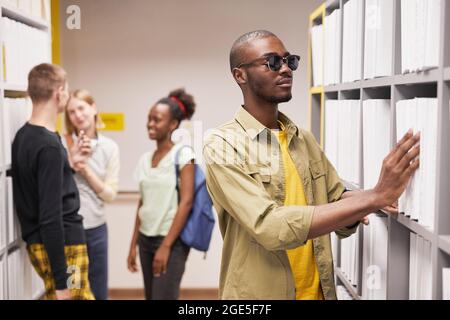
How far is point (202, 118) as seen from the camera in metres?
1.73

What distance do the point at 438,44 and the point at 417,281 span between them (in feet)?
1.67

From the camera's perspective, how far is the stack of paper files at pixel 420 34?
3.19 feet

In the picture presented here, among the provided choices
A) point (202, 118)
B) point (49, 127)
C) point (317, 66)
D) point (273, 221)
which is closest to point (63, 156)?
point (49, 127)

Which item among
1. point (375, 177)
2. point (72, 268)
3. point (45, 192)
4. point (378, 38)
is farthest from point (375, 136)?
point (72, 268)

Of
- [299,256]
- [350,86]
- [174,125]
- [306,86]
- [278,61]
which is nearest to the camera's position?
[278,61]

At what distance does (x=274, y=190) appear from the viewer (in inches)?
47.9

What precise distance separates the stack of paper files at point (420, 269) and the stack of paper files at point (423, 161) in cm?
9

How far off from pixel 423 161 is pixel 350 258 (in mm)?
642

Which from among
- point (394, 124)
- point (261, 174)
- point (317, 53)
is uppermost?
point (317, 53)

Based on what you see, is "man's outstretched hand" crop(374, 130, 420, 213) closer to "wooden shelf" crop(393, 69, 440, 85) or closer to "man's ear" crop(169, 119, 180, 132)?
"wooden shelf" crop(393, 69, 440, 85)

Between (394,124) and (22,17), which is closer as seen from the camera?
(394,124)

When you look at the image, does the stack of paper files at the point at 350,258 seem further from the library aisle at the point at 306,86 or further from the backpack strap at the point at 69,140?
the backpack strap at the point at 69,140

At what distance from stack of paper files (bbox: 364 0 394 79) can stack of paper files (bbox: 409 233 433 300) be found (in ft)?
1.22

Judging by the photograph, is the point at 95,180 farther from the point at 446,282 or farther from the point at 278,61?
the point at 446,282
